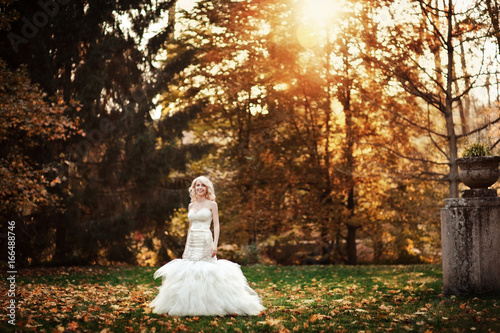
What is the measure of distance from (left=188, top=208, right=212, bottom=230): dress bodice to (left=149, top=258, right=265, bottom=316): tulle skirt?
62cm

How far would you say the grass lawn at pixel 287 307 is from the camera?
591 cm

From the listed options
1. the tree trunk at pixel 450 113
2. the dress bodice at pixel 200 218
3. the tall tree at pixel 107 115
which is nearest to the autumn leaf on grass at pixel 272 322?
the dress bodice at pixel 200 218

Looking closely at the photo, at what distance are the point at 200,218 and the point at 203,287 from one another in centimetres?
111

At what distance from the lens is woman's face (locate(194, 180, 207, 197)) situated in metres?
7.56

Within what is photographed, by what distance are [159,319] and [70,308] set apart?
146 centimetres

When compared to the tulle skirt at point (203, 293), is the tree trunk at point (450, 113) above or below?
above

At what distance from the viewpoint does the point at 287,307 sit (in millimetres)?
7680

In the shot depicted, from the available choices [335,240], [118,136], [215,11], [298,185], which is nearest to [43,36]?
[118,136]

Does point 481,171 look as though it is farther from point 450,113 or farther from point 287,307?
point 450,113

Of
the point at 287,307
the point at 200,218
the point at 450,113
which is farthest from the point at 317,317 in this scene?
the point at 450,113

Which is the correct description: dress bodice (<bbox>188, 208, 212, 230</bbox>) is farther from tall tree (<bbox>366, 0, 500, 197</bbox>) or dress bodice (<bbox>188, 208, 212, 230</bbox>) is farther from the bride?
tall tree (<bbox>366, 0, 500, 197</bbox>)

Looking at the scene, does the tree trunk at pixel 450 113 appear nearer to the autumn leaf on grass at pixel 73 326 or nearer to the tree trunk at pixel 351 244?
the tree trunk at pixel 351 244

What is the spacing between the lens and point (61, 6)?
15.1m

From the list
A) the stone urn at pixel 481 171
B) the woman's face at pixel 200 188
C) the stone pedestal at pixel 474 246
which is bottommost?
the stone pedestal at pixel 474 246
